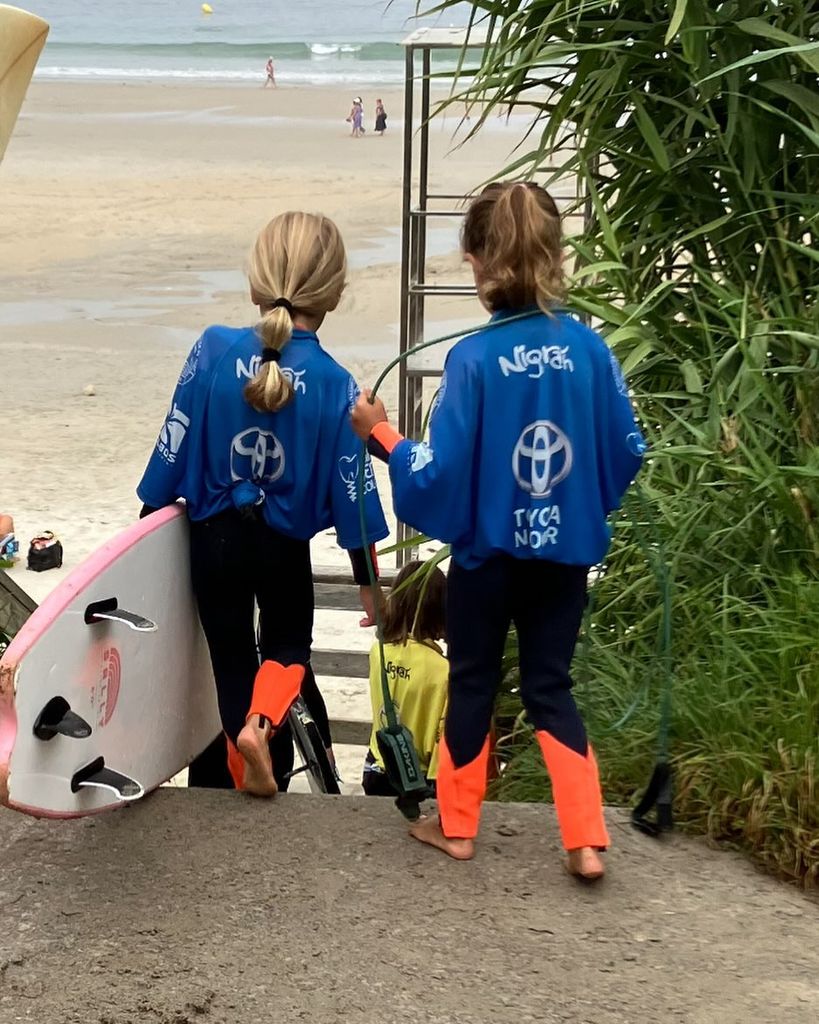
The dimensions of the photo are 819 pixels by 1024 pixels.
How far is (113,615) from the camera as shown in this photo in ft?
9.32

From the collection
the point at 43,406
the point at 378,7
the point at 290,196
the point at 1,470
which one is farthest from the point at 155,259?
the point at 378,7

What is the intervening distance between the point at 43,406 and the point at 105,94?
2162 cm

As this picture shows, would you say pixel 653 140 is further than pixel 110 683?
Yes

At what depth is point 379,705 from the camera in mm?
3803

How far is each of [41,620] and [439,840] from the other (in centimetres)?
93

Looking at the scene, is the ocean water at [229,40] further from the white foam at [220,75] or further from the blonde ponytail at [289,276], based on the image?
the blonde ponytail at [289,276]

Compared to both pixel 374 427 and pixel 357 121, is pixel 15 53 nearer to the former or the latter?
pixel 374 427

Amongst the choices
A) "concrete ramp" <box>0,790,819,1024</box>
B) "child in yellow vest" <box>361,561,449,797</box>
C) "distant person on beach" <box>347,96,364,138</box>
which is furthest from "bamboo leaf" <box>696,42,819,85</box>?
"distant person on beach" <box>347,96,364,138</box>

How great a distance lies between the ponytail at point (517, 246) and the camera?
2656 millimetres

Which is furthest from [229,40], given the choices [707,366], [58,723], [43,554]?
[58,723]

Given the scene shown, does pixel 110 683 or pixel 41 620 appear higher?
pixel 41 620

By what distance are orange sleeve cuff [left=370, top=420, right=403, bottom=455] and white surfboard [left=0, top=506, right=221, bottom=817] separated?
0.57m

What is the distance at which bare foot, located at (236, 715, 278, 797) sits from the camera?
303cm

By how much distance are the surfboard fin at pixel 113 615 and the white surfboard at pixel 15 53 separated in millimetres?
1772
